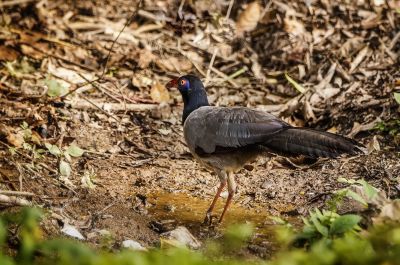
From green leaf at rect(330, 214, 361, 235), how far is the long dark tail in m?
0.99

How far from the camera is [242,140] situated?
5621mm

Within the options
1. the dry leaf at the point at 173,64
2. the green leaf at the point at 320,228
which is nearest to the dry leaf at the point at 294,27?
the dry leaf at the point at 173,64

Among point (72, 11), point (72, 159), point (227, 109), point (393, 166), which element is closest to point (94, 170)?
point (72, 159)

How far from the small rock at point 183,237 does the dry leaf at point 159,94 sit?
332cm

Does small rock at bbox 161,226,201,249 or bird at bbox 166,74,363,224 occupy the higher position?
bird at bbox 166,74,363,224

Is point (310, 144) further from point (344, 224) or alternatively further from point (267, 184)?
point (267, 184)

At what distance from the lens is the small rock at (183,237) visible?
495 centimetres

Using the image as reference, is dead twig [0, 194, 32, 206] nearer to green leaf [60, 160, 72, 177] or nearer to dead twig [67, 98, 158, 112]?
green leaf [60, 160, 72, 177]

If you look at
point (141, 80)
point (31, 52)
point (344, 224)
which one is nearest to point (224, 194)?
point (344, 224)

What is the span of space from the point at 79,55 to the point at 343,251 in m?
6.42

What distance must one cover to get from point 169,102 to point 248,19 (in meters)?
2.29

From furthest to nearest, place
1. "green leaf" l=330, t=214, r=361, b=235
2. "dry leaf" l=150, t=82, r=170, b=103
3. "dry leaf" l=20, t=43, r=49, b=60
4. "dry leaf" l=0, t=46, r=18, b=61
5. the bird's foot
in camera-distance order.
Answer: "dry leaf" l=20, t=43, r=49, b=60 → "dry leaf" l=0, t=46, r=18, b=61 → "dry leaf" l=150, t=82, r=170, b=103 → the bird's foot → "green leaf" l=330, t=214, r=361, b=235

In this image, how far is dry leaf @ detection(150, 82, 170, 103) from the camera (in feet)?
27.1

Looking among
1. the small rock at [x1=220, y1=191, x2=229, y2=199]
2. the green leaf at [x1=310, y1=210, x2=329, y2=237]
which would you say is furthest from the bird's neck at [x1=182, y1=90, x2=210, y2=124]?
the green leaf at [x1=310, y1=210, x2=329, y2=237]
